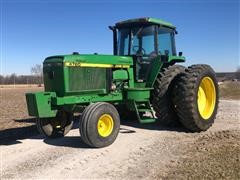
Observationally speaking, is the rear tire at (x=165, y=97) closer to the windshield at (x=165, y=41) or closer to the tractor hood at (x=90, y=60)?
the windshield at (x=165, y=41)

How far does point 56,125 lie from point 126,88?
6.48ft

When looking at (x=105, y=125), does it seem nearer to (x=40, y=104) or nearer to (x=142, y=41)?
(x=40, y=104)

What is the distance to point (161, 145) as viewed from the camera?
7.75 metres

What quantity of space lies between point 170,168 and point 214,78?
14.6 feet

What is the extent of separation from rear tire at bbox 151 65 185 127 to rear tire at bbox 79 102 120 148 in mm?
1619

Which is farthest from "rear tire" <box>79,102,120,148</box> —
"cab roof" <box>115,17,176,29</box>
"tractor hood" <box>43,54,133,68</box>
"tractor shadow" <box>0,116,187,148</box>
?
"cab roof" <box>115,17,176,29</box>

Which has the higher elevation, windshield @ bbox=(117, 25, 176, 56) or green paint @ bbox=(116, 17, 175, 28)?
green paint @ bbox=(116, 17, 175, 28)

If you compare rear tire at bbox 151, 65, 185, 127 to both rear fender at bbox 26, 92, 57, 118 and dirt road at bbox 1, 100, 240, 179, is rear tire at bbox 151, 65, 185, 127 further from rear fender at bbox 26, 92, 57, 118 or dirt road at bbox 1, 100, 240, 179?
rear fender at bbox 26, 92, 57, 118

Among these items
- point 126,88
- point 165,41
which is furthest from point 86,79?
point 165,41

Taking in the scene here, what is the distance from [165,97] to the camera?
366 inches

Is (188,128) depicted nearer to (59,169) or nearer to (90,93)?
(90,93)

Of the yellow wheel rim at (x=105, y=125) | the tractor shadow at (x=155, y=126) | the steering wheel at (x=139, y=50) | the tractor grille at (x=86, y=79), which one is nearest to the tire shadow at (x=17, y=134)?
the tractor shadow at (x=155, y=126)

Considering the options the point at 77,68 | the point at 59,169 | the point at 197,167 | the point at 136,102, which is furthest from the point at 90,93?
the point at 197,167

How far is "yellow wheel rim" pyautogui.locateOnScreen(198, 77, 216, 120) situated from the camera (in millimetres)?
9808
